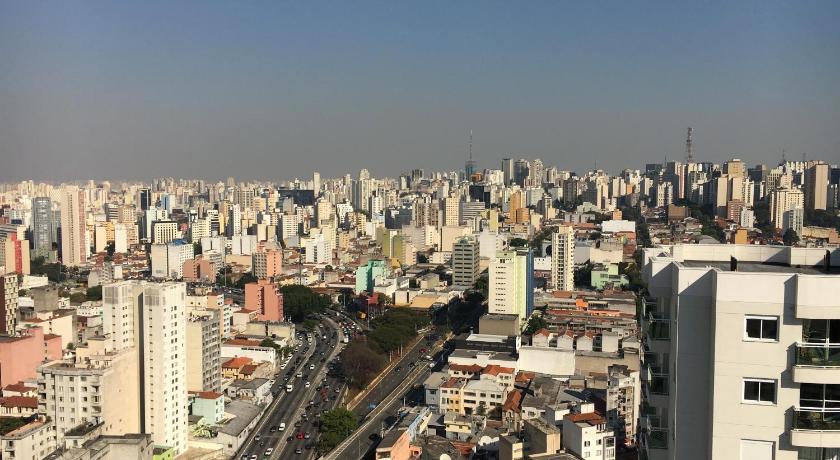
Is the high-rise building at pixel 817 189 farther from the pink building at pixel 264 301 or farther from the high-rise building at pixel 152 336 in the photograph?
the high-rise building at pixel 152 336

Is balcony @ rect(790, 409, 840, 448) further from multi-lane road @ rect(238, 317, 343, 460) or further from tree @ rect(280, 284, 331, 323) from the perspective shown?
tree @ rect(280, 284, 331, 323)

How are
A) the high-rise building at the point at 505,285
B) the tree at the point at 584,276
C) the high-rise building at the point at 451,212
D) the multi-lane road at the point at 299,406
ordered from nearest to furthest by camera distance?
the multi-lane road at the point at 299,406
the high-rise building at the point at 505,285
the tree at the point at 584,276
the high-rise building at the point at 451,212

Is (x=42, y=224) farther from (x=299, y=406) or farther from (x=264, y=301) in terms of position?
(x=299, y=406)

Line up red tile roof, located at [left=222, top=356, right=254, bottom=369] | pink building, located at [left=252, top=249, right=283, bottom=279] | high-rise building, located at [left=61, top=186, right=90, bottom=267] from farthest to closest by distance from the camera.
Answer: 1. high-rise building, located at [left=61, top=186, right=90, bottom=267]
2. pink building, located at [left=252, top=249, right=283, bottom=279]
3. red tile roof, located at [left=222, top=356, right=254, bottom=369]

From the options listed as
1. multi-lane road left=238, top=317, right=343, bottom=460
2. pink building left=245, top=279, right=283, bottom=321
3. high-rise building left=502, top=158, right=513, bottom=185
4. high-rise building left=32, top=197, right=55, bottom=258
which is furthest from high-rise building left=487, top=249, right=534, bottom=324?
high-rise building left=502, top=158, right=513, bottom=185

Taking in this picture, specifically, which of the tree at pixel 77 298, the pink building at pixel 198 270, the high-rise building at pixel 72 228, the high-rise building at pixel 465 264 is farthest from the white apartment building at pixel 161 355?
the high-rise building at pixel 72 228

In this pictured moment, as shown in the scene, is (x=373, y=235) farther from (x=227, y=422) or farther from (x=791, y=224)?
(x=227, y=422)

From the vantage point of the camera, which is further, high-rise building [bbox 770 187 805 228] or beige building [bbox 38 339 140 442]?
high-rise building [bbox 770 187 805 228]
